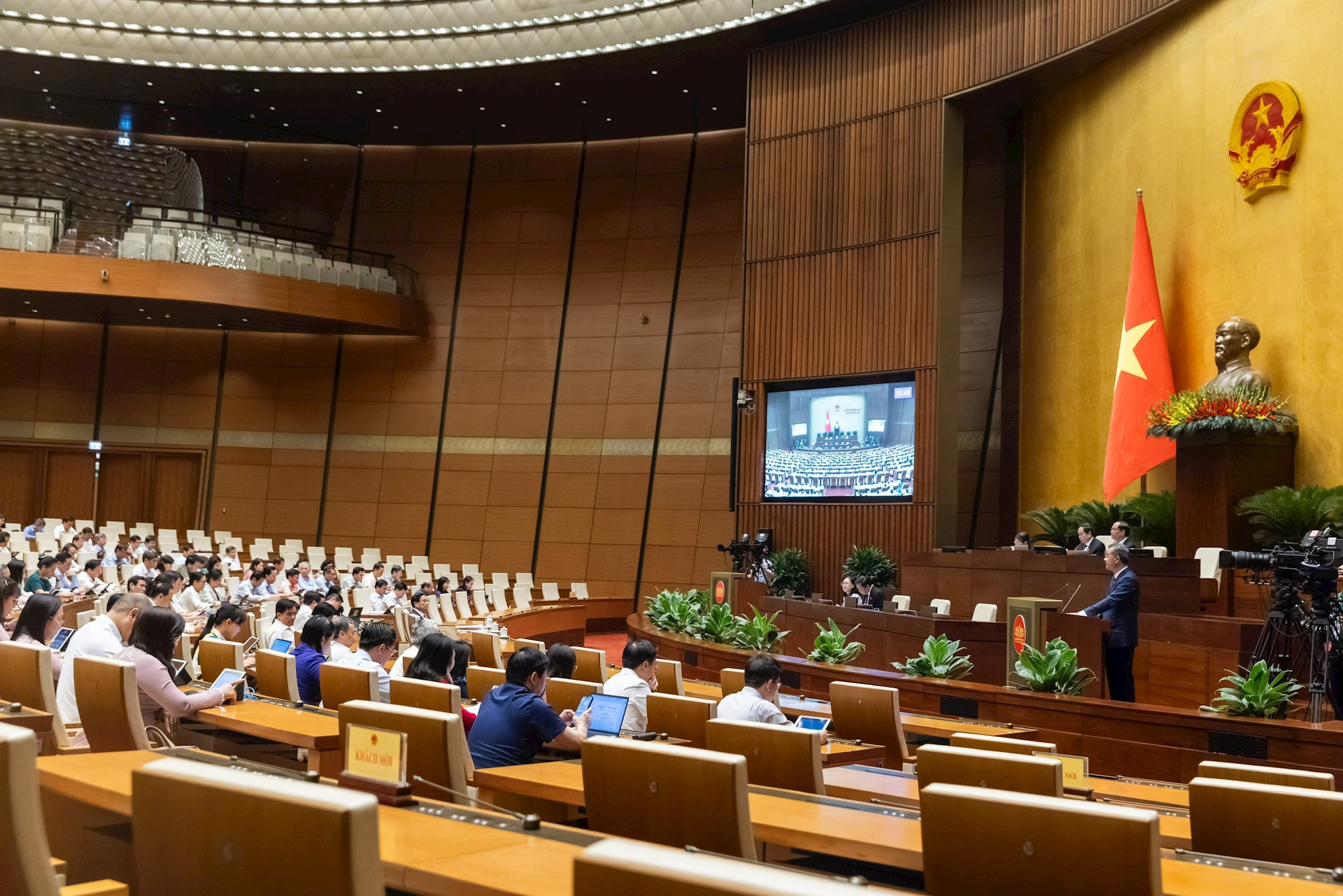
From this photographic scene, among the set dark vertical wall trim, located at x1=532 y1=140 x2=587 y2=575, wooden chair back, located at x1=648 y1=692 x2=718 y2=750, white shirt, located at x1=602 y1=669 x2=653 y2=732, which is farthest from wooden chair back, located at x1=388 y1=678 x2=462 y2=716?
dark vertical wall trim, located at x1=532 y1=140 x2=587 y2=575

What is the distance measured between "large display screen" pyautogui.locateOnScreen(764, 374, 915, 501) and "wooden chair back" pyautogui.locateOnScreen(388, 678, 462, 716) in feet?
30.4

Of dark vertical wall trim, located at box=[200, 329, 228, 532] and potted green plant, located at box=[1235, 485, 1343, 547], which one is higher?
dark vertical wall trim, located at box=[200, 329, 228, 532]

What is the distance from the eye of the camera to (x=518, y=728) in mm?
3980

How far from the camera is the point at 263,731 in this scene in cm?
404

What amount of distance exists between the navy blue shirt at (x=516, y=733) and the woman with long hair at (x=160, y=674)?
3.68ft

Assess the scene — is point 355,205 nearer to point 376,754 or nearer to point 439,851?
point 376,754

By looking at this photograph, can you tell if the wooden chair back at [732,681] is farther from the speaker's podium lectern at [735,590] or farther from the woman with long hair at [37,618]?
the speaker's podium lectern at [735,590]

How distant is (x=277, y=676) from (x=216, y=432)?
1550 cm

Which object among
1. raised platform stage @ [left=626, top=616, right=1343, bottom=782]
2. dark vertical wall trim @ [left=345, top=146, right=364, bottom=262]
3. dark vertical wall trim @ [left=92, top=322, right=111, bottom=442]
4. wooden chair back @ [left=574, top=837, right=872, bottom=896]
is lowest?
raised platform stage @ [left=626, top=616, right=1343, bottom=782]

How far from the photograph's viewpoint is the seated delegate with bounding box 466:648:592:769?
3.98 metres

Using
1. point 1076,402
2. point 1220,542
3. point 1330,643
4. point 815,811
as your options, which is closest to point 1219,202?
point 1076,402

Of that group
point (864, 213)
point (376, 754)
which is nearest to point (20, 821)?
point (376, 754)

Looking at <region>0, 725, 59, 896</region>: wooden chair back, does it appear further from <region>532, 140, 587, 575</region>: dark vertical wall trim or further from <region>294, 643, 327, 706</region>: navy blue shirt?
<region>532, 140, 587, 575</region>: dark vertical wall trim

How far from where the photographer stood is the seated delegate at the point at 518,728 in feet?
13.0
